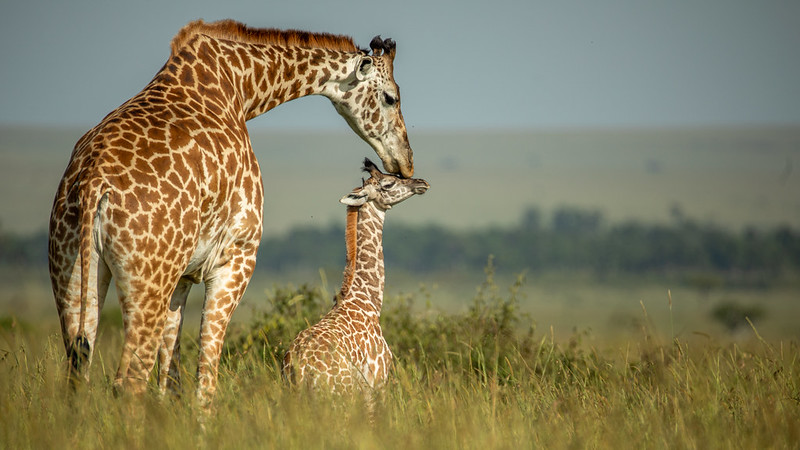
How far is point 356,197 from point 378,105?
88cm

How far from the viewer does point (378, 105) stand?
7.87m

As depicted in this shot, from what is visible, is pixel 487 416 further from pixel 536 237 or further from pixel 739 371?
pixel 536 237

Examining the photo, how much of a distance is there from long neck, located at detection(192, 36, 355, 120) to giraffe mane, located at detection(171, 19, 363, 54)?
0.05 m

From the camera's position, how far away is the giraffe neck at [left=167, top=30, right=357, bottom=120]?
6.78 metres

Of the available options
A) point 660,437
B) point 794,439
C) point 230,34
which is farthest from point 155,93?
point 794,439

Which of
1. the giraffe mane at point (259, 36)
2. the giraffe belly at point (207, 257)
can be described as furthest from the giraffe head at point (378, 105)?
the giraffe belly at point (207, 257)

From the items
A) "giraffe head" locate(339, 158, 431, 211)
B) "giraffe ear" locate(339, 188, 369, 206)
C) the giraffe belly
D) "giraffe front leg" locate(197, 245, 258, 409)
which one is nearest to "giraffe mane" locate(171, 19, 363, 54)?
"giraffe head" locate(339, 158, 431, 211)

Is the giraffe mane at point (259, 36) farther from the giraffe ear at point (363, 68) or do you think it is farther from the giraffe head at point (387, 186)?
the giraffe head at point (387, 186)

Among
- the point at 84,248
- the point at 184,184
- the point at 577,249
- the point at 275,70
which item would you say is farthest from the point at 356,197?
the point at 577,249

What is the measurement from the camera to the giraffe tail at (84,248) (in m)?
4.98

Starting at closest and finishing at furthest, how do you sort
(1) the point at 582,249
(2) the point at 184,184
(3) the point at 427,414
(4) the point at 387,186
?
(2) the point at 184,184
(3) the point at 427,414
(4) the point at 387,186
(1) the point at 582,249

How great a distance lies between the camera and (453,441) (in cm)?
513

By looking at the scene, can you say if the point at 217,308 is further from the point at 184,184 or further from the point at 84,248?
the point at 84,248

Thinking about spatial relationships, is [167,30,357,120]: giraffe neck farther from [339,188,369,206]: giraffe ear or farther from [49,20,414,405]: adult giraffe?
[339,188,369,206]: giraffe ear
